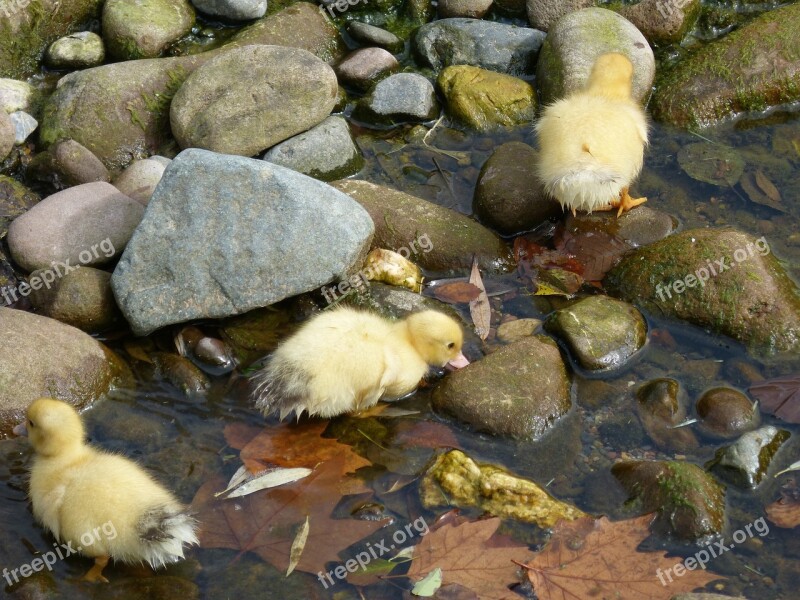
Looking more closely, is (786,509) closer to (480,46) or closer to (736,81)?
(736,81)

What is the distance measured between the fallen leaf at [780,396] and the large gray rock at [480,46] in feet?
11.4

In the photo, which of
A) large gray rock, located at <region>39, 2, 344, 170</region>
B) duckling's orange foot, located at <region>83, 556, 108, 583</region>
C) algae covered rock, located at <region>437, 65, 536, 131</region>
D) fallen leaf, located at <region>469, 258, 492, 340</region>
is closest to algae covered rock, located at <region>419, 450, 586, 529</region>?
fallen leaf, located at <region>469, 258, 492, 340</region>

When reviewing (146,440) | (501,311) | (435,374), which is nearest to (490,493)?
(435,374)

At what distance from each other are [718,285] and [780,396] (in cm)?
75

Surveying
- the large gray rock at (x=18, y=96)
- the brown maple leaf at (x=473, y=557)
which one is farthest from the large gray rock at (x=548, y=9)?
the brown maple leaf at (x=473, y=557)

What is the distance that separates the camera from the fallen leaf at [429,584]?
402cm

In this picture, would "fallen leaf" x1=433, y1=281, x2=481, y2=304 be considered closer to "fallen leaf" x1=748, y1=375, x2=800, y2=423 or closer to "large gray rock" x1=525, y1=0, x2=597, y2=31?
"fallen leaf" x1=748, y1=375, x2=800, y2=423

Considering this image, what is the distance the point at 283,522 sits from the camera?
172 inches

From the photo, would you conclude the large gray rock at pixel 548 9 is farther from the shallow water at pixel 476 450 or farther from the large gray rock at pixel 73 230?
the large gray rock at pixel 73 230

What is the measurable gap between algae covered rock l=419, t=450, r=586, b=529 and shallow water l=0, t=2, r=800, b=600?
0.07 metres

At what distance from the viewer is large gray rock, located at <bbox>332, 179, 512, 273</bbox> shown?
229 inches

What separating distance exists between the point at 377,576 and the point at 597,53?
4.41 metres

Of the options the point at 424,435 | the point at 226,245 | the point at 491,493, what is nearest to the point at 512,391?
the point at 424,435

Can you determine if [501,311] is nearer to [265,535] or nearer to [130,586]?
[265,535]
